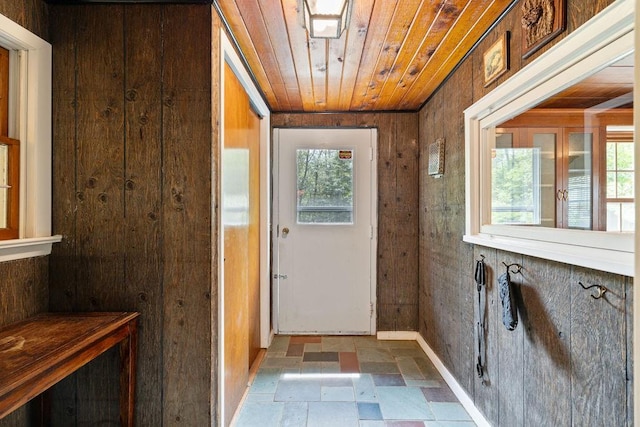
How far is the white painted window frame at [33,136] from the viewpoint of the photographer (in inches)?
54.3

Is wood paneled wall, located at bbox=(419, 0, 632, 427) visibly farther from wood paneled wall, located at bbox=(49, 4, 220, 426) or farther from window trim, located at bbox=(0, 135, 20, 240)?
window trim, located at bbox=(0, 135, 20, 240)

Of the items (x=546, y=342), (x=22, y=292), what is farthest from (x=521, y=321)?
(x=22, y=292)

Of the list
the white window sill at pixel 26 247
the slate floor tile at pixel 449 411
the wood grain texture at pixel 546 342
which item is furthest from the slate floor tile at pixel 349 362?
the white window sill at pixel 26 247

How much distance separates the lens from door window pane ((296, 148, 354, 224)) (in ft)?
10.1

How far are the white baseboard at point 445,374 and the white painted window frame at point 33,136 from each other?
7.46ft

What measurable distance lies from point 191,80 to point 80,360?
1140 millimetres

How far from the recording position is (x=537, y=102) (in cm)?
140

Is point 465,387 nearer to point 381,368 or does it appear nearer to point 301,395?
point 381,368

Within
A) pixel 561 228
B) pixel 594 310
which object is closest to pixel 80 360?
pixel 594 310

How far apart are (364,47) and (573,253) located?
1.41m

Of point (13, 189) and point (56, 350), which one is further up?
point (13, 189)

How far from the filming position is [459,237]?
7.05 ft

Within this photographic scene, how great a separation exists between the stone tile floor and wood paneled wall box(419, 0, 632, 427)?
216mm

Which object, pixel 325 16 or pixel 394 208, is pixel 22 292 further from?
pixel 394 208
